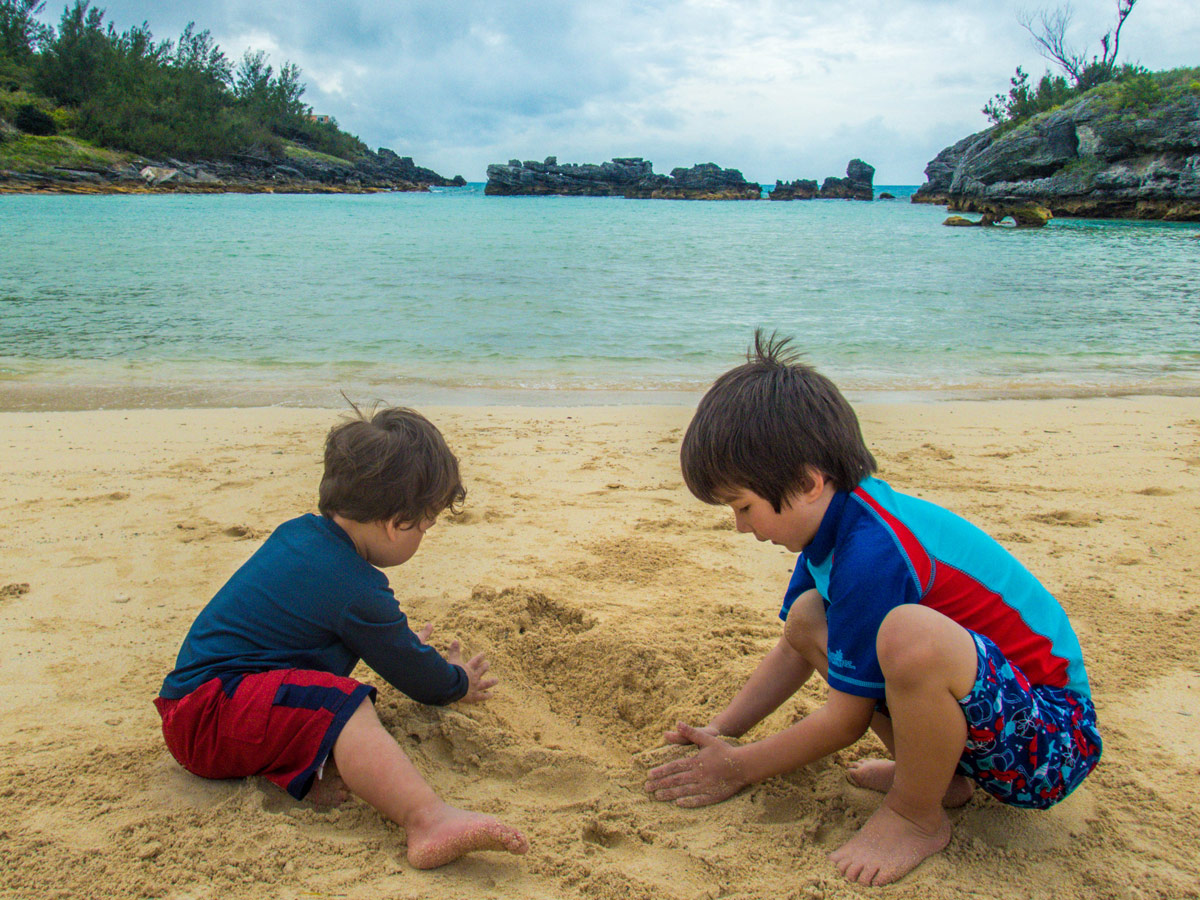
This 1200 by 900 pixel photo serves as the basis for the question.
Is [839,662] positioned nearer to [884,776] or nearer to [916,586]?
[916,586]

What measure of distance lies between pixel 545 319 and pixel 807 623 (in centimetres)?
824

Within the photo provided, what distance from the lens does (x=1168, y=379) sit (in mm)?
6547

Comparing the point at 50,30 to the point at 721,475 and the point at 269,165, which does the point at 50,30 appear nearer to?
the point at 269,165

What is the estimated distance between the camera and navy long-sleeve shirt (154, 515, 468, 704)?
1693mm

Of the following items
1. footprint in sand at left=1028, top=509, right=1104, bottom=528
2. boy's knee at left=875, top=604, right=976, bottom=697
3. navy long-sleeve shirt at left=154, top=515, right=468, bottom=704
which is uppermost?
boy's knee at left=875, top=604, right=976, bottom=697

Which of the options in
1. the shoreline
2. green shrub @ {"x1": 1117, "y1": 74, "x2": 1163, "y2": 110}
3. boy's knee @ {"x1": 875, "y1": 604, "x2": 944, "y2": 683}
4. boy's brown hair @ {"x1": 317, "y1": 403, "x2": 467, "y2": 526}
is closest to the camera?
boy's knee @ {"x1": 875, "y1": 604, "x2": 944, "y2": 683}

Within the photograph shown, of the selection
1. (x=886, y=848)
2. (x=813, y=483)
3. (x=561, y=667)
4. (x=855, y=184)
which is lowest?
(x=561, y=667)

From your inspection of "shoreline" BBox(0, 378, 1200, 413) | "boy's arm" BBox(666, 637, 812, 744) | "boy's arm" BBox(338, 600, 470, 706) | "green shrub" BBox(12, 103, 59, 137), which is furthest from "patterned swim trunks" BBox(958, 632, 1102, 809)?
"green shrub" BBox(12, 103, 59, 137)

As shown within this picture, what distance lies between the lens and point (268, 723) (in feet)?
5.21

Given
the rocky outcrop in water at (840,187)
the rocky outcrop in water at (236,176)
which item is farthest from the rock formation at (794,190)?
the rocky outcrop in water at (236,176)

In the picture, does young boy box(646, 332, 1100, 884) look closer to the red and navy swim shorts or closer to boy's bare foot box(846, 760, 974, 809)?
boy's bare foot box(846, 760, 974, 809)

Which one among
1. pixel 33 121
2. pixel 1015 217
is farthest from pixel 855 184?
pixel 33 121

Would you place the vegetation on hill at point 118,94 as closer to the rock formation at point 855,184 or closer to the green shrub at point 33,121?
the green shrub at point 33,121

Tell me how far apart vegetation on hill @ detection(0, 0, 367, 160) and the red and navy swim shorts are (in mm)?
54946
